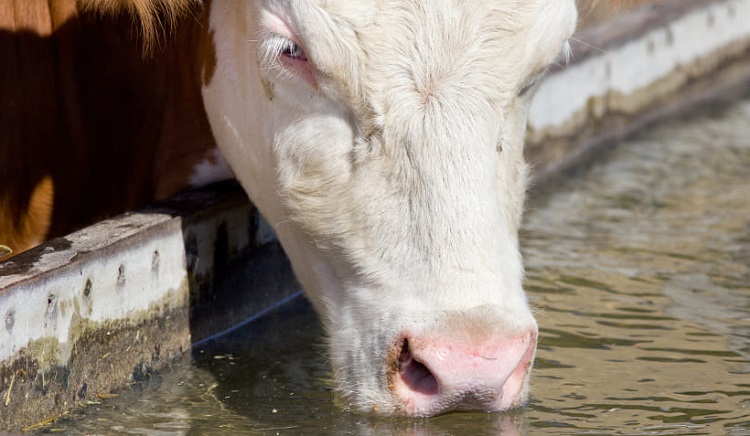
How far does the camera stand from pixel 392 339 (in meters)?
3.33

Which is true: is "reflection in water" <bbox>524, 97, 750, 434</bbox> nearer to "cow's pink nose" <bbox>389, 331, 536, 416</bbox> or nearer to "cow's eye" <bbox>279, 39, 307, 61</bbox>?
"cow's pink nose" <bbox>389, 331, 536, 416</bbox>

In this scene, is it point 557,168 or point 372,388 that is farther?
point 557,168

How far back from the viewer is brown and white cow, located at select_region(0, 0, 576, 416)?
10.8 ft

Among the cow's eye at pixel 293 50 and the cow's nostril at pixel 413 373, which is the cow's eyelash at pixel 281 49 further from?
the cow's nostril at pixel 413 373

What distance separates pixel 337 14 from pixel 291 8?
14 centimetres

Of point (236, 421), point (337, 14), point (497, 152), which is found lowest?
point (236, 421)

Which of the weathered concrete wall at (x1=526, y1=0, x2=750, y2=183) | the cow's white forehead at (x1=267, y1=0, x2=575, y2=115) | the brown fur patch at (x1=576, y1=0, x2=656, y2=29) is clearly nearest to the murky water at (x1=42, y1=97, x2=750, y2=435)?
the weathered concrete wall at (x1=526, y1=0, x2=750, y2=183)

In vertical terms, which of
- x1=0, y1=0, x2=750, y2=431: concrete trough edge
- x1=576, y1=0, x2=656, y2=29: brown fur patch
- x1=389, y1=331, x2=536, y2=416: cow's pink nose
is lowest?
x1=389, y1=331, x2=536, y2=416: cow's pink nose

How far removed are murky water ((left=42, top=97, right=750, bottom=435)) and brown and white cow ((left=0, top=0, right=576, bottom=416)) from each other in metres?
0.29

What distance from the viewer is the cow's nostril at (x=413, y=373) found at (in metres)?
3.28

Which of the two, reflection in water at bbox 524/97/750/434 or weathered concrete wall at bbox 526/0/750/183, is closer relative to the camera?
reflection in water at bbox 524/97/750/434

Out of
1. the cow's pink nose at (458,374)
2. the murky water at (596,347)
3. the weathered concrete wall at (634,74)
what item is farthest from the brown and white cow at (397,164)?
the weathered concrete wall at (634,74)

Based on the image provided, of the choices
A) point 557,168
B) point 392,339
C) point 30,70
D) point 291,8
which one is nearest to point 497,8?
point 291,8

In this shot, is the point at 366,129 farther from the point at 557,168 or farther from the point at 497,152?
the point at 557,168
